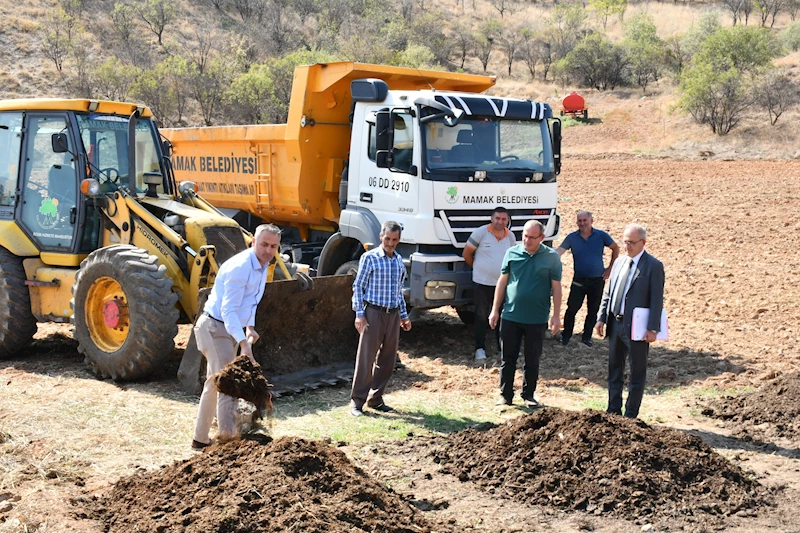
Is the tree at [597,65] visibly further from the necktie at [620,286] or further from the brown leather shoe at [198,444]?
the brown leather shoe at [198,444]

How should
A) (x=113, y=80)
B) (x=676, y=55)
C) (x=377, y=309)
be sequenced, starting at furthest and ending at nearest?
1. (x=676, y=55)
2. (x=113, y=80)
3. (x=377, y=309)

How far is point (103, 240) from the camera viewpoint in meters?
9.16

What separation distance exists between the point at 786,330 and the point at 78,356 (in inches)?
326

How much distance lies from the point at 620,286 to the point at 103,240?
17.2 ft

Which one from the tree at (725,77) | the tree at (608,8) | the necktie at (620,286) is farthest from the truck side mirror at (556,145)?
the tree at (608,8)

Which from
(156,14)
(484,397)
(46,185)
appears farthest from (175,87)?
(484,397)

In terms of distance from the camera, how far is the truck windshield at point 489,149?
378 inches

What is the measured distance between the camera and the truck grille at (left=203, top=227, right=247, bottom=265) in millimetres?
8750

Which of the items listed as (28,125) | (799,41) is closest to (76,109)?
(28,125)

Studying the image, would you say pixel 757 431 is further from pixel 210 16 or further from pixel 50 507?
pixel 210 16

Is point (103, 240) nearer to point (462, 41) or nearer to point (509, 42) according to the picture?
point (462, 41)

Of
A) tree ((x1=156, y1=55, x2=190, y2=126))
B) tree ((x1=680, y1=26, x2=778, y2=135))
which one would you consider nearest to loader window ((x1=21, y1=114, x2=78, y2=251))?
tree ((x1=156, y1=55, x2=190, y2=126))

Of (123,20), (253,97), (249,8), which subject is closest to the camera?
(253,97)

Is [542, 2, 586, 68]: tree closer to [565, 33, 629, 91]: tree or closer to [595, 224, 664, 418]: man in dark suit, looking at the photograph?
[565, 33, 629, 91]: tree
